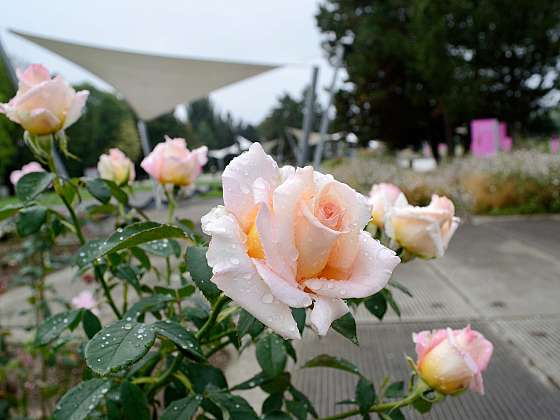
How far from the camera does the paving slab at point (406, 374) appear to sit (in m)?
1.42

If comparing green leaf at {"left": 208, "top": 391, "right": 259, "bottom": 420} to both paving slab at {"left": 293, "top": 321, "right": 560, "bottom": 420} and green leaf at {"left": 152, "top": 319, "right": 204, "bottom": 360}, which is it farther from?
paving slab at {"left": 293, "top": 321, "right": 560, "bottom": 420}

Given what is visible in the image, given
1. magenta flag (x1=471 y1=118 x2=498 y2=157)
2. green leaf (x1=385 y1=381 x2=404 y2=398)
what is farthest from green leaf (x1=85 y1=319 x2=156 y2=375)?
magenta flag (x1=471 y1=118 x2=498 y2=157)

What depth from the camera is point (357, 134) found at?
15.1 m

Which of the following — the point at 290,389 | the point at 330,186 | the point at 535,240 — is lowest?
the point at 535,240

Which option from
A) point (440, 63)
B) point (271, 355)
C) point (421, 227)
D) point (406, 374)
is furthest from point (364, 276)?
point (440, 63)

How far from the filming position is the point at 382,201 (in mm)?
712

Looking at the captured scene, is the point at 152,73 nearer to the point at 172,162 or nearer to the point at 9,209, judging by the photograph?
the point at 172,162

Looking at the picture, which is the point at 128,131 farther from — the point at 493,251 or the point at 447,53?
the point at 493,251

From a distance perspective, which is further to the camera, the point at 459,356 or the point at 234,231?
the point at 459,356

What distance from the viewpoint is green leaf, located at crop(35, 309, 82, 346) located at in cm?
68

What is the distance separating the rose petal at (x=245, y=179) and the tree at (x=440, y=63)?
39.2 feet

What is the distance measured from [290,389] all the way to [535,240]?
4.01 m

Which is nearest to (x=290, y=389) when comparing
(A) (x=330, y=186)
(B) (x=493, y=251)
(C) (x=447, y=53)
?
(A) (x=330, y=186)

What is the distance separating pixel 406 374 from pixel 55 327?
1374 mm
